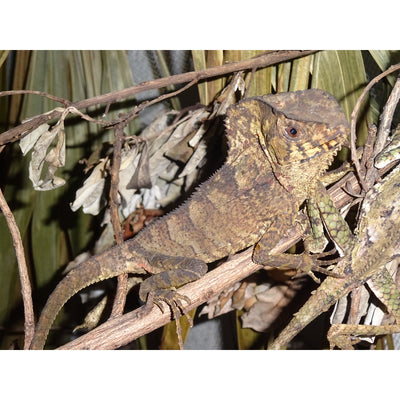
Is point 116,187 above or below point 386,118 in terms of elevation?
below

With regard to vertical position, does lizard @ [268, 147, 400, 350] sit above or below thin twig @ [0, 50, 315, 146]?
below

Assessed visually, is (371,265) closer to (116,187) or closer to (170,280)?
(170,280)

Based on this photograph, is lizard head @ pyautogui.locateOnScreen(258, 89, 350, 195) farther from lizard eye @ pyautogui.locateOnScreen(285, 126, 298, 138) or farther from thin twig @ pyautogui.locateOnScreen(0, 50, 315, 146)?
thin twig @ pyautogui.locateOnScreen(0, 50, 315, 146)

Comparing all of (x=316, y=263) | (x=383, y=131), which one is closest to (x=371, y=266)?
(x=316, y=263)

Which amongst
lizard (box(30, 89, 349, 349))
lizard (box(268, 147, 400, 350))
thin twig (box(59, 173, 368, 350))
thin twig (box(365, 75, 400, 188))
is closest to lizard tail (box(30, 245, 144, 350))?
lizard (box(30, 89, 349, 349))

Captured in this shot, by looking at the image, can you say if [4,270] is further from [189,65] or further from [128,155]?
[189,65]
